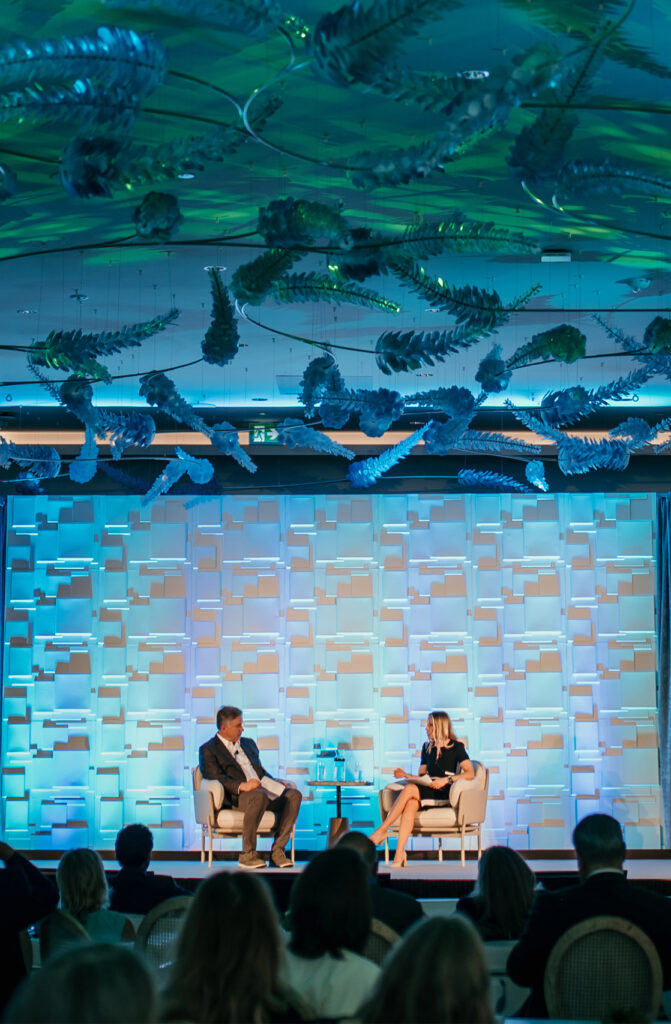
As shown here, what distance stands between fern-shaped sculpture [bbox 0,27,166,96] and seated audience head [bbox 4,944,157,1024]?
260 centimetres

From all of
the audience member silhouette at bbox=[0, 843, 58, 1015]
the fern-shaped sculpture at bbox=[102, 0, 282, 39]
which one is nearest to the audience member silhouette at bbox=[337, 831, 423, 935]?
the audience member silhouette at bbox=[0, 843, 58, 1015]

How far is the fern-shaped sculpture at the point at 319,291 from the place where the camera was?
5281 millimetres

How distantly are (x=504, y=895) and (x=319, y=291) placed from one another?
2.64 metres

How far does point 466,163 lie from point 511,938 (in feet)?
12.3

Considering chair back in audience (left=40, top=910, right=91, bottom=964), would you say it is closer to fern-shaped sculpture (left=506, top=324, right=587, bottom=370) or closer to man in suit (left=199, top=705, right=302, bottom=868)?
fern-shaped sculpture (left=506, top=324, right=587, bottom=370)

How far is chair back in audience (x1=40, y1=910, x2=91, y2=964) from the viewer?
13.5 feet

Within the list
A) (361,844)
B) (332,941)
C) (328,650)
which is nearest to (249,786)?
(328,650)

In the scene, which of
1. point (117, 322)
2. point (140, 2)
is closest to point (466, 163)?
point (140, 2)

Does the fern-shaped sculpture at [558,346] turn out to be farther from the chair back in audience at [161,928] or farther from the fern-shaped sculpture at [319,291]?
the chair back in audience at [161,928]

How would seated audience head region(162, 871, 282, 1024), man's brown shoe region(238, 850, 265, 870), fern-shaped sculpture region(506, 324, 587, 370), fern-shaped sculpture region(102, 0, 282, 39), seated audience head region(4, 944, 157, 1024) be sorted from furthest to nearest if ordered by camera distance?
man's brown shoe region(238, 850, 265, 870)
fern-shaped sculpture region(506, 324, 587, 370)
fern-shaped sculpture region(102, 0, 282, 39)
seated audience head region(162, 871, 282, 1024)
seated audience head region(4, 944, 157, 1024)

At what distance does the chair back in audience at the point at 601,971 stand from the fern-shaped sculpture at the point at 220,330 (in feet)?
11.0

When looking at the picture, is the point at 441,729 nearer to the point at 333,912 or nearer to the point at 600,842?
the point at 600,842

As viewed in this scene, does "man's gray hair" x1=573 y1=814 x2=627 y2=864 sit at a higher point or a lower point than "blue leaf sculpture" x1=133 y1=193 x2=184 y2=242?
lower

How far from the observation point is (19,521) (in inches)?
500
